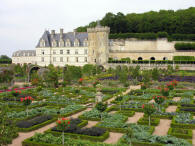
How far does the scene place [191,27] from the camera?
64562mm

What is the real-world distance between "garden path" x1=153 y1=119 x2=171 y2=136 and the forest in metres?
53.8

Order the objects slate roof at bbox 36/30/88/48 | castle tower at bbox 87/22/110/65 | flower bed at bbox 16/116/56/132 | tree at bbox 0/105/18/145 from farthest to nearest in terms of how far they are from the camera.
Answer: slate roof at bbox 36/30/88/48 → castle tower at bbox 87/22/110/65 → flower bed at bbox 16/116/56/132 → tree at bbox 0/105/18/145

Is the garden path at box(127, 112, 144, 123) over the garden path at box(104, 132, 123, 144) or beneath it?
over

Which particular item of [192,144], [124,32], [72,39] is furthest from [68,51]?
[192,144]

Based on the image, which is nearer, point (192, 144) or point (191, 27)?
point (192, 144)

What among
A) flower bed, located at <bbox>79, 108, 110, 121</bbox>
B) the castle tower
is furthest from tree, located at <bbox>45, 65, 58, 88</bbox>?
the castle tower

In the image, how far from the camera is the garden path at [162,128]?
14198 millimetres

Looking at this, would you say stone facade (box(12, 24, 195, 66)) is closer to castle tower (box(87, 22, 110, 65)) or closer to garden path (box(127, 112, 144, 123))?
castle tower (box(87, 22, 110, 65))

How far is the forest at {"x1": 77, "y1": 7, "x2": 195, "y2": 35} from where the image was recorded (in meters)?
64.7

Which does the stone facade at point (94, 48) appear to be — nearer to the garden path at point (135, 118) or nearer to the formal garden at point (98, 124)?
the formal garden at point (98, 124)

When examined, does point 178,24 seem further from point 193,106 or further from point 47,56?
point 193,106

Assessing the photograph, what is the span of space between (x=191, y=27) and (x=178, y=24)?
3.64 meters

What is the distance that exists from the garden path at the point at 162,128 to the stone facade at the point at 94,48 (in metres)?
43.3

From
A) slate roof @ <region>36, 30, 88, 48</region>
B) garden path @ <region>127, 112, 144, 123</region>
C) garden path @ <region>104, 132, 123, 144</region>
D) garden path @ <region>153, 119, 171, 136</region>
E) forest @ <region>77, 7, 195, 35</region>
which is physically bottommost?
garden path @ <region>104, 132, 123, 144</region>
